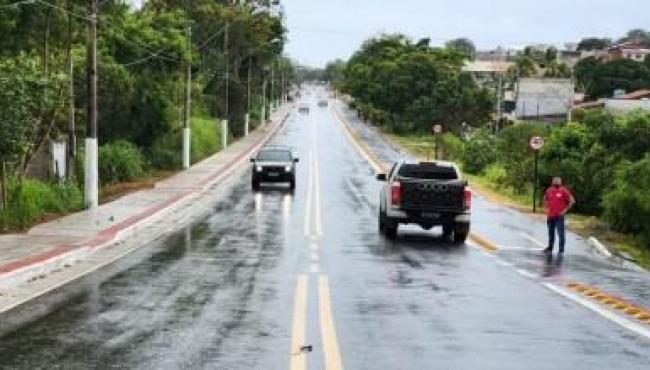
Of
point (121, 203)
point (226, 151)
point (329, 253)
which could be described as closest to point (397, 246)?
point (329, 253)

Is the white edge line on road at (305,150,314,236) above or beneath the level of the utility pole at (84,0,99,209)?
beneath

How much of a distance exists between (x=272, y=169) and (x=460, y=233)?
17.9 metres

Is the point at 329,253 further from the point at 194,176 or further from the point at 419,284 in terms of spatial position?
the point at 194,176

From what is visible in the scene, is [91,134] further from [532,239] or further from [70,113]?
[532,239]

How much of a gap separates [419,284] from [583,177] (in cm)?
2418

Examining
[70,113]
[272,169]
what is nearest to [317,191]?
[272,169]

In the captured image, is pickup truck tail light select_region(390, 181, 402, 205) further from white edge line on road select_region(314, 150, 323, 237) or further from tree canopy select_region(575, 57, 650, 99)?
tree canopy select_region(575, 57, 650, 99)

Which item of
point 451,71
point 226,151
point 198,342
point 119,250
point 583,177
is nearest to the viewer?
point 198,342

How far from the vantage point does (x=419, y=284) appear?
14805mm

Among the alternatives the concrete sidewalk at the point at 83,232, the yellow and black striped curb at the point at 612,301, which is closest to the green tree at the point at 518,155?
the concrete sidewalk at the point at 83,232

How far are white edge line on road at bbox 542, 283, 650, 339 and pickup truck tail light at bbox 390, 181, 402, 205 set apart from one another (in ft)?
22.4

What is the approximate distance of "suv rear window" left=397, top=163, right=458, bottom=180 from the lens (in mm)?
23000

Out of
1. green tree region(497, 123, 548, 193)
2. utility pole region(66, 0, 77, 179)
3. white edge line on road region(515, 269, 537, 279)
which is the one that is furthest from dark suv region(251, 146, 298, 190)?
white edge line on road region(515, 269, 537, 279)

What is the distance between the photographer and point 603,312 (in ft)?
41.3
